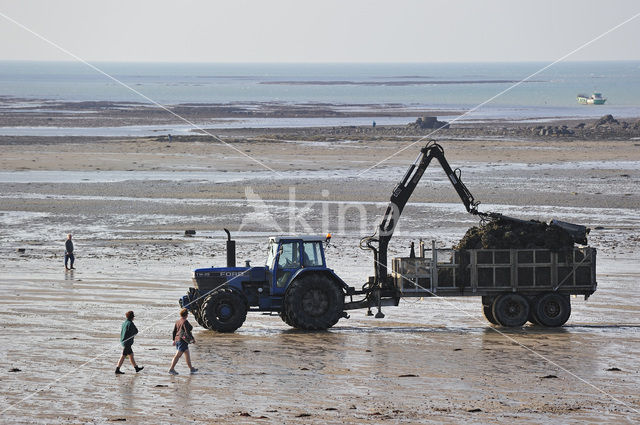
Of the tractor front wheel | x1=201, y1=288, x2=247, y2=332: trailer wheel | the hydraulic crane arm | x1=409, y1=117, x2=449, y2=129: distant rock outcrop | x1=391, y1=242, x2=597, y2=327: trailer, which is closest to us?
x1=201, y1=288, x2=247, y2=332: trailer wheel

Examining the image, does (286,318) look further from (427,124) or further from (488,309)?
(427,124)

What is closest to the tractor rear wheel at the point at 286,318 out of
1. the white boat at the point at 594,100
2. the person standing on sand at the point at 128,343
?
the person standing on sand at the point at 128,343

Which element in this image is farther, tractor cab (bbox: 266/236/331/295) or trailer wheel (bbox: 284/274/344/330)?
tractor cab (bbox: 266/236/331/295)

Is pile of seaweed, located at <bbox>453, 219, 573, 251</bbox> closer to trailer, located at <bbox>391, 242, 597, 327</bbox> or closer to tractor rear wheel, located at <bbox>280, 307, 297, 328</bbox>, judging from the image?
trailer, located at <bbox>391, 242, 597, 327</bbox>

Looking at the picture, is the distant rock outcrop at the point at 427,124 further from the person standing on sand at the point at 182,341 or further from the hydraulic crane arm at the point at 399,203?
the person standing on sand at the point at 182,341

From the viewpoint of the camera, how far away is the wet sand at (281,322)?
16484mm

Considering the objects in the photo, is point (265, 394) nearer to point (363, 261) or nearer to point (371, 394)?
point (371, 394)

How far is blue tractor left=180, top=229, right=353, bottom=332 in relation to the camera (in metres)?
22.1

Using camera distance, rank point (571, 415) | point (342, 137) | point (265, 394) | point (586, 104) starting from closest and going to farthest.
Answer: point (571, 415) → point (265, 394) → point (342, 137) → point (586, 104)

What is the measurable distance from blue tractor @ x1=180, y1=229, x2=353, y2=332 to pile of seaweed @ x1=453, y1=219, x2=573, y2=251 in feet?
10.3

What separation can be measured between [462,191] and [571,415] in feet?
28.6

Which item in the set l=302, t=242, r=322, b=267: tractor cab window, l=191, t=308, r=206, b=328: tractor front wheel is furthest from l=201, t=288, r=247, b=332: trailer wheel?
l=302, t=242, r=322, b=267: tractor cab window

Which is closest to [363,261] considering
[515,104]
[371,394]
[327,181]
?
[371,394]

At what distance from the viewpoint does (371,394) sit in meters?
17.0
